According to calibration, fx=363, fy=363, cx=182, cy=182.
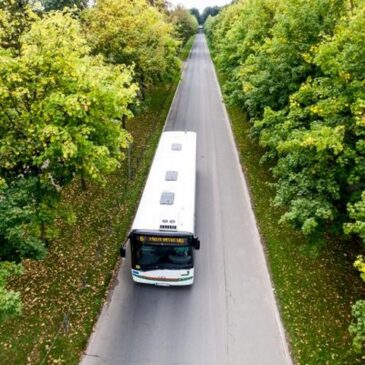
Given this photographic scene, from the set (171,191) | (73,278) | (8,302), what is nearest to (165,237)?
(171,191)

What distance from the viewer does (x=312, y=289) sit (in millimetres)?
14898

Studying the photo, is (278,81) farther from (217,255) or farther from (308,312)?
(308,312)

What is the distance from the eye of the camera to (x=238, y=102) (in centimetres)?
2633

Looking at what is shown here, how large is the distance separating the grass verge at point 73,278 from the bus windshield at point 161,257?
244 cm

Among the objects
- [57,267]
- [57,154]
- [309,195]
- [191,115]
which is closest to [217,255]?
[309,195]

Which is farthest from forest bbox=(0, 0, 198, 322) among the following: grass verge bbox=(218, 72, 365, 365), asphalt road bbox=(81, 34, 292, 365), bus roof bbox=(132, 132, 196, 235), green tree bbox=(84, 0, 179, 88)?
green tree bbox=(84, 0, 179, 88)

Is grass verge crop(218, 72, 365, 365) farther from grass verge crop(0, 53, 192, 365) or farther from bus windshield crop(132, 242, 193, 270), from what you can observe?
grass verge crop(0, 53, 192, 365)

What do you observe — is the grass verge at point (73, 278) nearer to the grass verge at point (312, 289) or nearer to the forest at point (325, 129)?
the grass verge at point (312, 289)

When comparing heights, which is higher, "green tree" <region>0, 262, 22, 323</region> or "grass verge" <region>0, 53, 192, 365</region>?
"green tree" <region>0, 262, 22, 323</region>

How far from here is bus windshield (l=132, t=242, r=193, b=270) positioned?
44.7ft

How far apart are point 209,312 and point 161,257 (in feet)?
9.53

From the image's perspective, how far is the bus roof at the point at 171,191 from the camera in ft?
45.1

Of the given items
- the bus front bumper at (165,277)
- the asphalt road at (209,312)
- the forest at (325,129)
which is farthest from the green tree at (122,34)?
the bus front bumper at (165,277)

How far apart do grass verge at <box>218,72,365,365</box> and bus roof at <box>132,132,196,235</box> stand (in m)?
4.70
